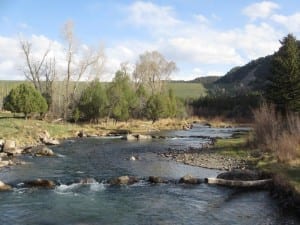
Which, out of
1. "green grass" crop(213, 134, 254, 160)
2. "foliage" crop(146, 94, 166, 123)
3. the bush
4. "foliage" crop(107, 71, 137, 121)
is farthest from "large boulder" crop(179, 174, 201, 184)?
"foliage" crop(146, 94, 166, 123)

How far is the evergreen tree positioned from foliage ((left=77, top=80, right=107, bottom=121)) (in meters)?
43.7

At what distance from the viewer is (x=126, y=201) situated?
2378 centimetres

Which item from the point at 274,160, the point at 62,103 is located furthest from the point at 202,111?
the point at 274,160

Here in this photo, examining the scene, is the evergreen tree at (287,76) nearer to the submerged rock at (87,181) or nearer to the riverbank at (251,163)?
the riverbank at (251,163)

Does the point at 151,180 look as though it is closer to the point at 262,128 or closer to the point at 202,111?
the point at 262,128

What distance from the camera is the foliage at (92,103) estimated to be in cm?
8162

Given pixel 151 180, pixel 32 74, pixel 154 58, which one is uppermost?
pixel 154 58

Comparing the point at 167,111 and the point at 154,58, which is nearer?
the point at 167,111

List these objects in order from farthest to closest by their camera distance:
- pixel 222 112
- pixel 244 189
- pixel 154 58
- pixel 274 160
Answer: pixel 222 112 < pixel 154 58 < pixel 274 160 < pixel 244 189

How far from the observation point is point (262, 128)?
1622 inches

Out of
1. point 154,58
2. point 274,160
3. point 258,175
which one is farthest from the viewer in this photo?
point 154,58

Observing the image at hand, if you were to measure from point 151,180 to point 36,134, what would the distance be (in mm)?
29128

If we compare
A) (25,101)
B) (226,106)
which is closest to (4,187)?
(25,101)

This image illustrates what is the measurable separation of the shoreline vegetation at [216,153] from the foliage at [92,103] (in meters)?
2.29
